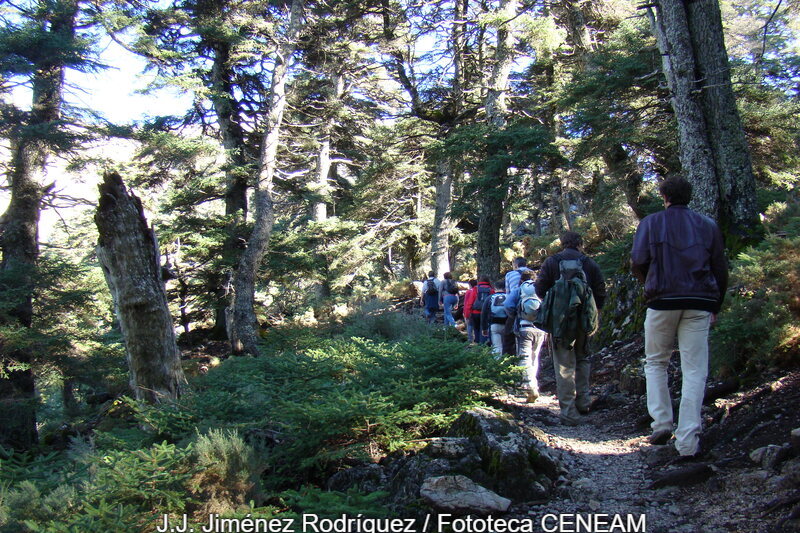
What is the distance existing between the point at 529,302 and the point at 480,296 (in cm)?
395

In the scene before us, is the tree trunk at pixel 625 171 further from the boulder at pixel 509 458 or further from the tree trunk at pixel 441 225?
the boulder at pixel 509 458

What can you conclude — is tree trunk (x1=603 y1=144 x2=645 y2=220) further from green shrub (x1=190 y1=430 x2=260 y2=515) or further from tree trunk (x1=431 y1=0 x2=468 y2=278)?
green shrub (x1=190 y1=430 x2=260 y2=515)

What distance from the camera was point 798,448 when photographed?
3.11 m

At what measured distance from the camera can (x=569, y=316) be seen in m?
5.46

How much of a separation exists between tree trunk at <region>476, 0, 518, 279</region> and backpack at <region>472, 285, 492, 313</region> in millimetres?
2181

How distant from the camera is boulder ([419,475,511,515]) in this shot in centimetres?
316

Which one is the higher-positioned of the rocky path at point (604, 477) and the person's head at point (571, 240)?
the person's head at point (571, 240)

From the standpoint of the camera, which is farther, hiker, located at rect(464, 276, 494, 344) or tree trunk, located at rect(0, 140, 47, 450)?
tree trunk, located at rect(0, 140, 47, 450)

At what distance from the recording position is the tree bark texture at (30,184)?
11445 mm

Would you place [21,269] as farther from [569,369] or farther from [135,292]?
[569,369]

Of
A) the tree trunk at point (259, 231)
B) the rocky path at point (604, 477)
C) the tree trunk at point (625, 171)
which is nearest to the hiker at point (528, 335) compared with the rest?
the rocky path at point (604, 477)

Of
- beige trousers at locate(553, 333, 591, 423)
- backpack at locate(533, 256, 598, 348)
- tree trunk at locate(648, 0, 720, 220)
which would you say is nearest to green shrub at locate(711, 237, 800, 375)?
backpack at locate(533, 256, 598, 348)

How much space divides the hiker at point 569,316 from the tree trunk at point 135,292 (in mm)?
4761

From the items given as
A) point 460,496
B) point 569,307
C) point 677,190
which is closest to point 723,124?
point 569,307
